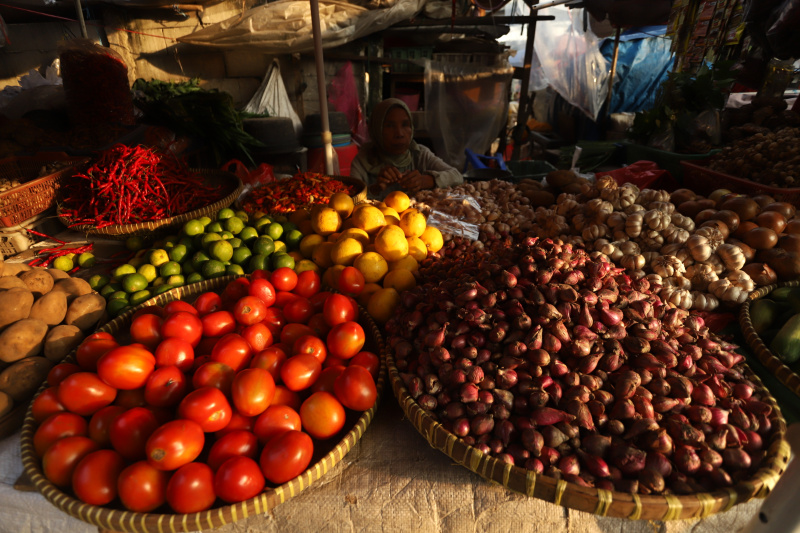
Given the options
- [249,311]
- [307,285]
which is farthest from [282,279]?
[249,311]

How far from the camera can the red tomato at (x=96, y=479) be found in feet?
3.37

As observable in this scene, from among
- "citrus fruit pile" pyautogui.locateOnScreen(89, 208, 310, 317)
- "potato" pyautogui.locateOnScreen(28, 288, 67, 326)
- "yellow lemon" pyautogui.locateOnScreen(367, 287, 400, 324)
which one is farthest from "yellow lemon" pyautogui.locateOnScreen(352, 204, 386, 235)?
"potato" pyautogui.locateOnScreen(28, 288, 67, 326)

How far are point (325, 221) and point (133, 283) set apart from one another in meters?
1.04

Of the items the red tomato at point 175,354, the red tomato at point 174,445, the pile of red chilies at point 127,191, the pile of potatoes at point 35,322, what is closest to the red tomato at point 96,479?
the red tomato at point 174,445

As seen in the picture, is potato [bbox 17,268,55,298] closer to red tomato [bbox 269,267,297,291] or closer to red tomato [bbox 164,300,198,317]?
red tomato [bbox 164,300,198,317]

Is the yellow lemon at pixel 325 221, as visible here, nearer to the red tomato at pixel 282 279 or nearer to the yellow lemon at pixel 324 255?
the yellow lemon at pixel 324 255

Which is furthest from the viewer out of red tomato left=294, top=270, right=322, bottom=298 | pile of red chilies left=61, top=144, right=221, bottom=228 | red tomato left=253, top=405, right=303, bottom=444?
pile of red chilies left=61, top=144, right=221, bottom=228

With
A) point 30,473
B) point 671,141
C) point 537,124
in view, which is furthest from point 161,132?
point 537,124

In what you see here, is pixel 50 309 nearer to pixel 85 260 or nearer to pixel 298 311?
pixel 85 260

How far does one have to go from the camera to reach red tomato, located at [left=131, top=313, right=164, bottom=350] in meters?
1.42

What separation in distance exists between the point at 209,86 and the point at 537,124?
908 centimetres

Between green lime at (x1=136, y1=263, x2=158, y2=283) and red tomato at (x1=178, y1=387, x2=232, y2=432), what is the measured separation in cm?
118

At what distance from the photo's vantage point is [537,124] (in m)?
11.5

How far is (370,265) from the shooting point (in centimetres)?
186
